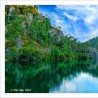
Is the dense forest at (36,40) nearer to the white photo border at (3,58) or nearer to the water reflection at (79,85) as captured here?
the white photo border at (3,58)

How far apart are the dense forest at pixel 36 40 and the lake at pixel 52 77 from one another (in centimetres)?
12

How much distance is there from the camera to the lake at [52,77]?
571 cm

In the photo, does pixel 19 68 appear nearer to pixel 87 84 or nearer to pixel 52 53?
pixel 52 53

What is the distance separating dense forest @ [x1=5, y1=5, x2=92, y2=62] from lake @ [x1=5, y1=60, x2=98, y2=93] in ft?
0.38

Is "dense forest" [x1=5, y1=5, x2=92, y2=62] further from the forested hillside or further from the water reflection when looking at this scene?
the water reflection

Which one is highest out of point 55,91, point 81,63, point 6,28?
point 6,28

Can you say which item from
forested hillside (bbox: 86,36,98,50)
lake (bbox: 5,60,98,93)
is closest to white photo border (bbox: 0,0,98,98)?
lake (bbox: 5,60,98,93)

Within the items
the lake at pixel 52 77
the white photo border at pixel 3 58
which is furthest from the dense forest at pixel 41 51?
the white photo border at pixel 3 58

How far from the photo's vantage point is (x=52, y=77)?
6.07 metres

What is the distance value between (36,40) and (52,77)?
57cm

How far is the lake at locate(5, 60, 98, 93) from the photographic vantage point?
571 cm

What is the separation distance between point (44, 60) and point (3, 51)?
0.65 meters

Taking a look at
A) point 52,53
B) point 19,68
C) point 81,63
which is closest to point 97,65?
point 81,63

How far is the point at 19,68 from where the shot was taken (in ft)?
19.7
